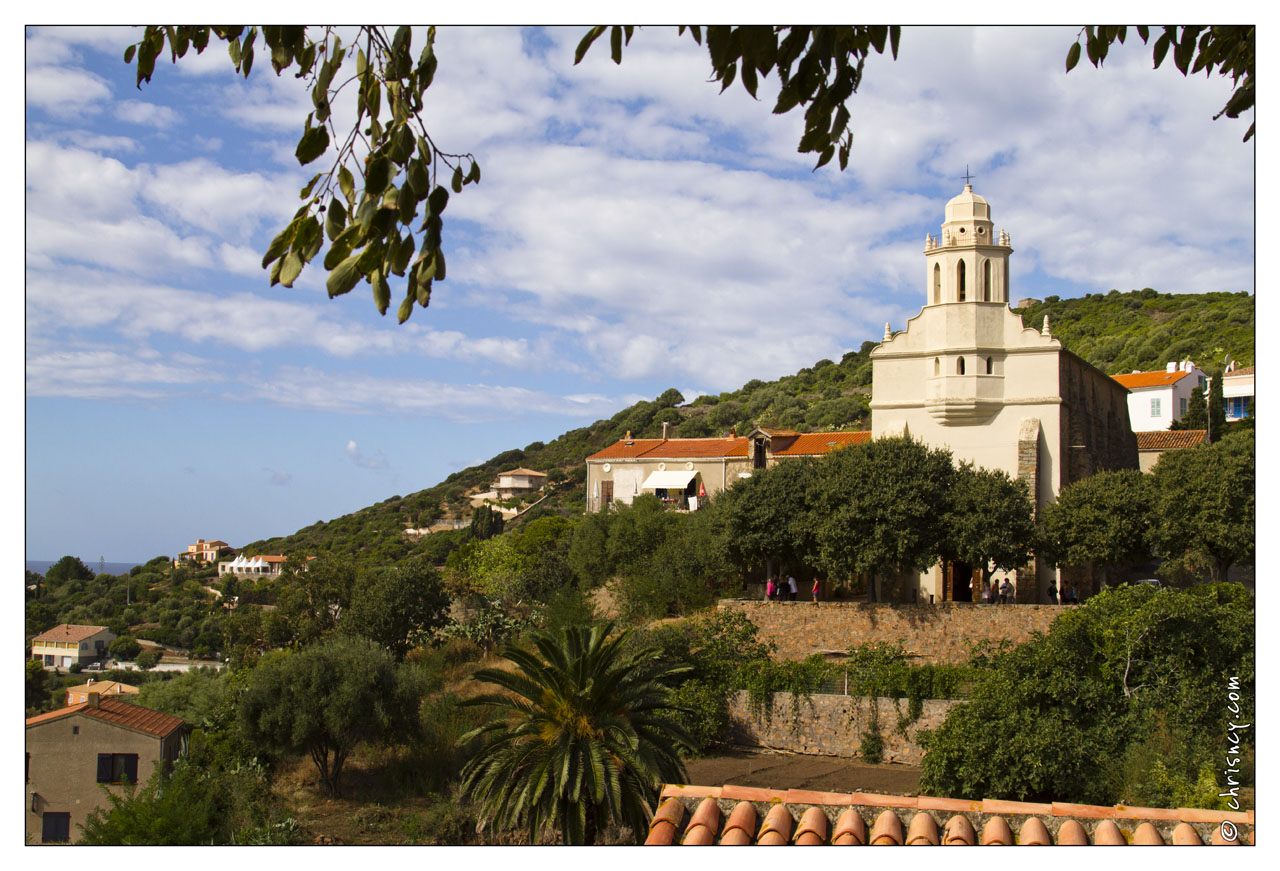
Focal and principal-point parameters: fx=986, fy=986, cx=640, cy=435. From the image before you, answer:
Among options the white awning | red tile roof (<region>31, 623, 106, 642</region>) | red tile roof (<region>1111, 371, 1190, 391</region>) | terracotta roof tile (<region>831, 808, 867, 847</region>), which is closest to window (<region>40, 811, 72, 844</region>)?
red tile roof (<region>31, 623, 106, 642</region>)

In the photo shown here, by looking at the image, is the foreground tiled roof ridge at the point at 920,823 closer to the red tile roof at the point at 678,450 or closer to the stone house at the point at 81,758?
the stone house at the point at 81,758

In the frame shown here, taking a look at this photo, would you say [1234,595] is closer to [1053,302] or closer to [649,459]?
[649,459]

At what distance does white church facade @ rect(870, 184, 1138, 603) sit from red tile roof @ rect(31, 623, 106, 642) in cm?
2534

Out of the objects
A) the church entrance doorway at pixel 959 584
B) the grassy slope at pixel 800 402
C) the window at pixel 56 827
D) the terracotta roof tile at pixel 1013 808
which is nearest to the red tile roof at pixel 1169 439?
the grassy slope at pixel 800 402

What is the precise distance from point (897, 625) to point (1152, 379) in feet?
99.1

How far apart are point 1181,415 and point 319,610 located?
3975cm

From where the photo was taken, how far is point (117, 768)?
2156 cm

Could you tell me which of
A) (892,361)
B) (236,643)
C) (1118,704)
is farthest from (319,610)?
(1118,704)

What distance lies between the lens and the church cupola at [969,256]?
100 ft

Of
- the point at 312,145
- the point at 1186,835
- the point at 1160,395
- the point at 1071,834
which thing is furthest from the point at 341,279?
the point at 1160,395

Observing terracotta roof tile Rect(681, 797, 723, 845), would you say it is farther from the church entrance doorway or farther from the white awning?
the white awning

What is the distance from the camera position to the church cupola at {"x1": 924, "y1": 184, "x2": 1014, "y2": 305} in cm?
3062

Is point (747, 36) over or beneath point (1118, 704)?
over

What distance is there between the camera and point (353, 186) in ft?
14.2
